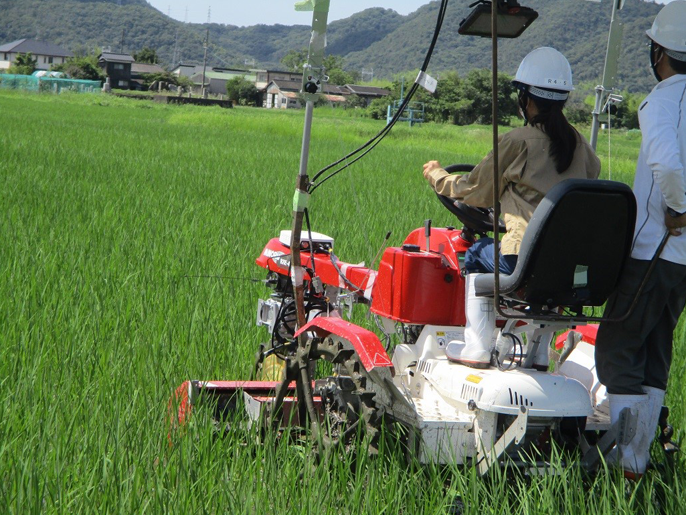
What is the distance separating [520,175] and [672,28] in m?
0.64

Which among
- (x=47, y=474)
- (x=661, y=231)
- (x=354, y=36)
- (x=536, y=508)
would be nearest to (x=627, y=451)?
(x=536, y=508)

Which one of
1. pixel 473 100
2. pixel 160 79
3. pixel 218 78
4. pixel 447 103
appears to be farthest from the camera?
pixel 218 78

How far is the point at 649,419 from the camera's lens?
2.65m

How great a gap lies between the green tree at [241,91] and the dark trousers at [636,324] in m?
74.2

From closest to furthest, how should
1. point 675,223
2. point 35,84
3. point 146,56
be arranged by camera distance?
point 675,223 → point 35,84 → point 146,56

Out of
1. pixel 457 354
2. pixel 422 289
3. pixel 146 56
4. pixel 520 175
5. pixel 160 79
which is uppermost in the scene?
pixel 146 56

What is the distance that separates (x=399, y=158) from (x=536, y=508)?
A: 1581cm

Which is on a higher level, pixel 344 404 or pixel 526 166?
pixel 526 166

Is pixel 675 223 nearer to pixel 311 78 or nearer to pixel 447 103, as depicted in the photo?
pixel 311 78

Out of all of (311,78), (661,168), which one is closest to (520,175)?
(661,168)

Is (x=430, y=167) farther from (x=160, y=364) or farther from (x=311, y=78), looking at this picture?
(x=160, y=364)

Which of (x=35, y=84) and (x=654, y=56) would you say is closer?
(x=654, y=56)

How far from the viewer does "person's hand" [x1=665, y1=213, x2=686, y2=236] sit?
2.48m

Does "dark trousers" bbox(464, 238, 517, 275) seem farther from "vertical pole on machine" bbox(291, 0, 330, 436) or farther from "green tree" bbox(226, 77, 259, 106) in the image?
"green tree" bbox(226, 77, 259, 106)
